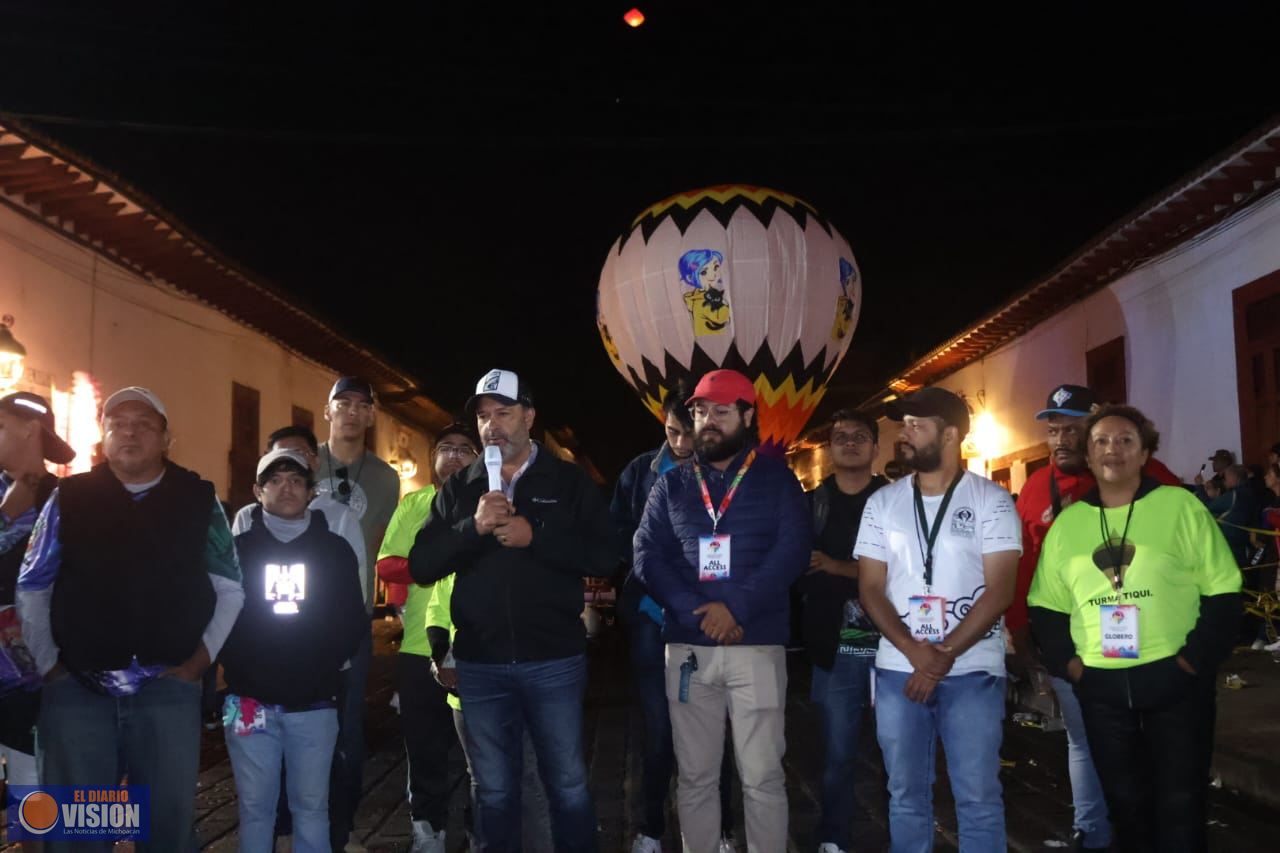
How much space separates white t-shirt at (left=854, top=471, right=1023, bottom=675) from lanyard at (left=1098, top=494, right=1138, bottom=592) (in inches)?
14.6

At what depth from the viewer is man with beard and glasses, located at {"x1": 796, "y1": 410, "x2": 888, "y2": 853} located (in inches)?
229

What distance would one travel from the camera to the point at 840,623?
19.9 ft

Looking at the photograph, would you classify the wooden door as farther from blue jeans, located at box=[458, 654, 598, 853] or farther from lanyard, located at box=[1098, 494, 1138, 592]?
lanyard, located at box=[1098, 494, 1138, 592]

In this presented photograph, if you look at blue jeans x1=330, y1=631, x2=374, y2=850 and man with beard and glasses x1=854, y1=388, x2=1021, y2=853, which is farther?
blue jeans x1=330, y1=631, x2=374, y2=850

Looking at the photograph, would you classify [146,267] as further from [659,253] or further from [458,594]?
[458,594]

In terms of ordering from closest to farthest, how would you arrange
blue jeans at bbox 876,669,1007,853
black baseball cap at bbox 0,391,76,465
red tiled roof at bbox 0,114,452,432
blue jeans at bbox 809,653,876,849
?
blue jeans at bbox 876,669,1007,853 < black baseball cap at bbox 0,391,76,465 < blue jeans at bbox 809,653,876,849 < red tiled roof at bbox 0,114,452,432

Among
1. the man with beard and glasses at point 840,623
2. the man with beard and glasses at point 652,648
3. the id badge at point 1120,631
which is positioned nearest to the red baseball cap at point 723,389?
the man with beard and glasses at point 652,648

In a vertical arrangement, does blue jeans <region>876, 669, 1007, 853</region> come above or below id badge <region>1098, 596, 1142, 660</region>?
below

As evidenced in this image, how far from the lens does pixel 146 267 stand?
17578mm

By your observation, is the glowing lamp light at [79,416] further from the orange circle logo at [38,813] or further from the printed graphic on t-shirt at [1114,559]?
the printed graphic on t-shirt at [1114,559]

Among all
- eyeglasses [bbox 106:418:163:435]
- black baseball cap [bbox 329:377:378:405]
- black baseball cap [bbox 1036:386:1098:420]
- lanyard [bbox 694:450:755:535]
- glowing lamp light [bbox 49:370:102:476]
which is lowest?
lanyard [bbox 694:450:755:535]

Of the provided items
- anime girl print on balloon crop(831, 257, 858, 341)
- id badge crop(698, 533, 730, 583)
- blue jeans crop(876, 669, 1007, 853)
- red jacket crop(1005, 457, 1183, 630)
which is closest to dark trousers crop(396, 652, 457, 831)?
id badge crop(698, 533, 730, 583)

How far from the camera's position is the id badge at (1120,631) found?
189 inches

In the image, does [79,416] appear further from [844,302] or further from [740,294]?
[844,302]
